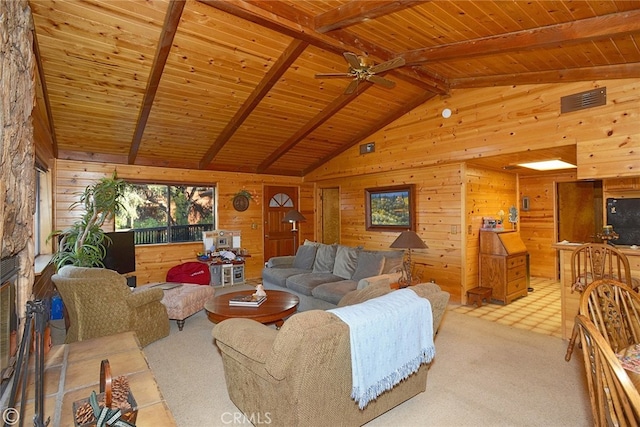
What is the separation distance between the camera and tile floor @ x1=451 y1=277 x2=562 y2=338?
4.33 m

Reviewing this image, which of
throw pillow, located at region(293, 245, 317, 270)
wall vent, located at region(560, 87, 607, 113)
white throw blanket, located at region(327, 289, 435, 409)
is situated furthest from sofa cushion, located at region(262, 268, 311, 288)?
wall vent, located at region(560, 87, 607, 113)

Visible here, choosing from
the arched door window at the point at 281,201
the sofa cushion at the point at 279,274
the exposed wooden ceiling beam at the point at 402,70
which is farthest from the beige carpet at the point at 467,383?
the arched door window at the point at 281,201

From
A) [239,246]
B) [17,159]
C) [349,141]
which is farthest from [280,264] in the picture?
[17,159]

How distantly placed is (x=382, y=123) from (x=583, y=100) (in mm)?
3202

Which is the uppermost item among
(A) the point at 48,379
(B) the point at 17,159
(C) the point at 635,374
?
(B) the point at 17,159

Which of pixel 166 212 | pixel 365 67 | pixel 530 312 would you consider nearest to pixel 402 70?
pixel 365 67

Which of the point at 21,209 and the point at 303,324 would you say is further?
the point at 21,209

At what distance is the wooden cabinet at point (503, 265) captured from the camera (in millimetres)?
5379

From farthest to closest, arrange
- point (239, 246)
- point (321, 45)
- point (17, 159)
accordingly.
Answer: point (239, 246) < point (321, 45) < point (17, 159)

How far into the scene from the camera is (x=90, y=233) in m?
4.36

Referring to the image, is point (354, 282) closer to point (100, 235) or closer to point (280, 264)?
point (280, 264)

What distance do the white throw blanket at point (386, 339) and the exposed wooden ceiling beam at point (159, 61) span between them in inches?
128

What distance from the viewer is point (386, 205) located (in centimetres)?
677

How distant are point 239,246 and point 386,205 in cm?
324
